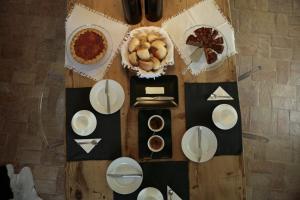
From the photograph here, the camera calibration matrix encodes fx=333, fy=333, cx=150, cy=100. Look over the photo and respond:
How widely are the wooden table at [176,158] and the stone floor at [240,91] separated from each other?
2.45ft

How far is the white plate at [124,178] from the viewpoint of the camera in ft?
4.82

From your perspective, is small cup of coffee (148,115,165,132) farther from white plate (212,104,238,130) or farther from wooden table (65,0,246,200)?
white plate (212,104,238,130)

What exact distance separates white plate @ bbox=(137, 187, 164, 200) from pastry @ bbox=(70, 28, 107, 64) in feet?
2.08

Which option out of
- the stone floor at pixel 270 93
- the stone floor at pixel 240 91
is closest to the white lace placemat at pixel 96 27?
the stone floor at pixel 240 91

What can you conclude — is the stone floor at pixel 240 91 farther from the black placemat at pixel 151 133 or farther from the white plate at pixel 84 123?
the black placemat at pixel 151 133

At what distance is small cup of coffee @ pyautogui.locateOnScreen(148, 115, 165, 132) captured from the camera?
1.51 m

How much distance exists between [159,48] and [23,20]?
1367 millimetres

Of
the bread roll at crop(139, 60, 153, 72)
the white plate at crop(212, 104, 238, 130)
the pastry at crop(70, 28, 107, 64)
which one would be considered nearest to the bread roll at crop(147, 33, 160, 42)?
the bread roll at crop(139, 60, 153, 72)

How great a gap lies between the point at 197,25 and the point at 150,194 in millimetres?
835

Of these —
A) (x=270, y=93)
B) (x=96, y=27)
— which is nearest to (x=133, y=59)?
(x=96, y=27)

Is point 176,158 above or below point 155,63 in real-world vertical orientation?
below

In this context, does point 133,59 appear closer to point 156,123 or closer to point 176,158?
point 156,123

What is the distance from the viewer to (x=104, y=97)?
1.56m

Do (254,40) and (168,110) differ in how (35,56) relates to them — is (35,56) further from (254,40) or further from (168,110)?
(254,40)
